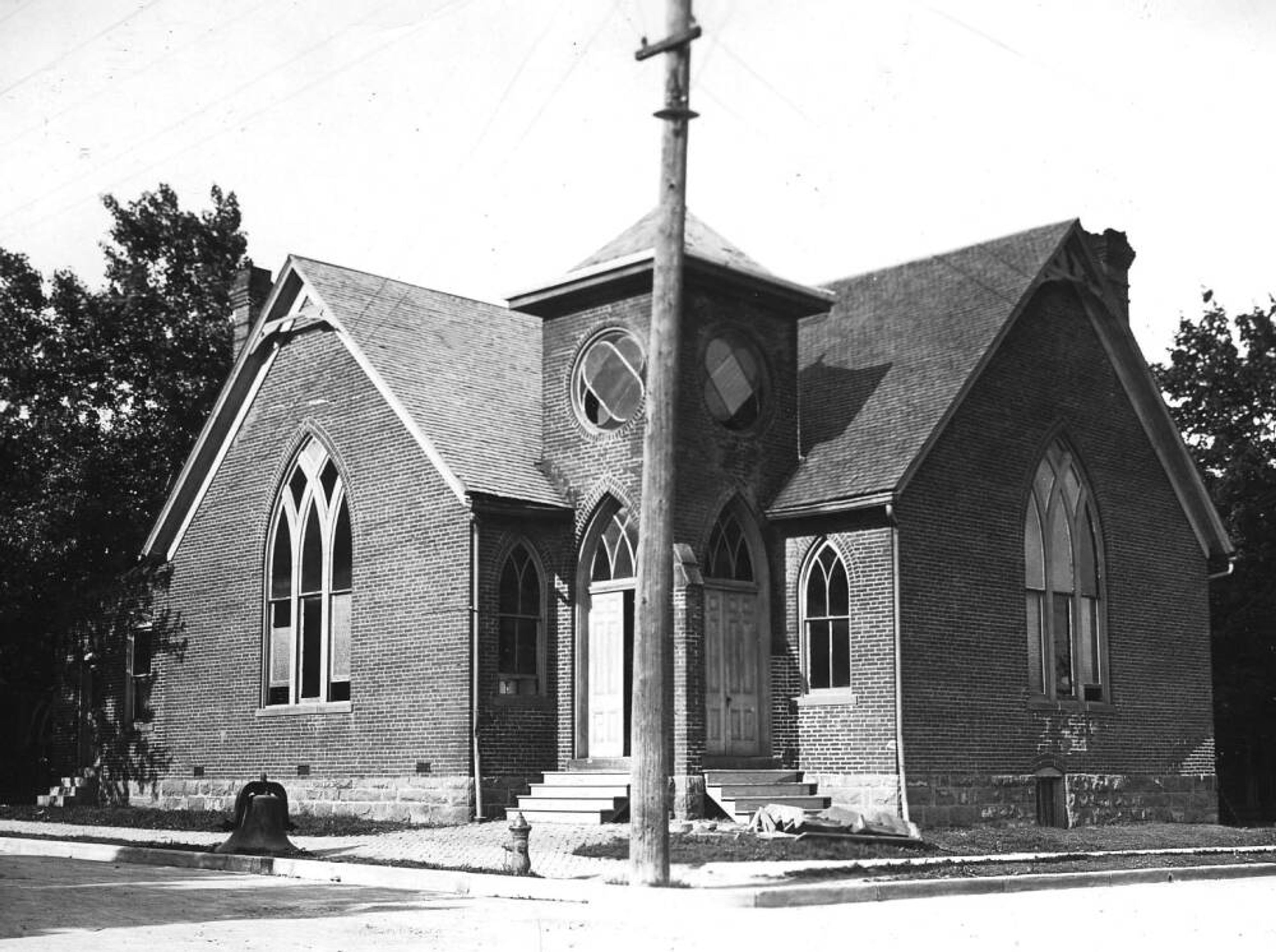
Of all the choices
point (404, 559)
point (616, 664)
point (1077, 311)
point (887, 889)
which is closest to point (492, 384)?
point (404, 559)

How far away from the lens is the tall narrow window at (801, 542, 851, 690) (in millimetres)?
22906

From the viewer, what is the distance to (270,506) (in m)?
26.9

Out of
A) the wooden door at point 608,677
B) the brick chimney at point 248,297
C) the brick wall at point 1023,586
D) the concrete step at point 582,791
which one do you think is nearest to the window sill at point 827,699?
the brick wall at point 1023,586

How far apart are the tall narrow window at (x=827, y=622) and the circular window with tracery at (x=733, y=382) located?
220cm

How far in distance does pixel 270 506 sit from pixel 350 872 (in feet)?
36.6

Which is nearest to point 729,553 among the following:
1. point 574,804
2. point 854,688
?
point 854,688

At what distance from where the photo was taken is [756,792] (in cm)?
2181

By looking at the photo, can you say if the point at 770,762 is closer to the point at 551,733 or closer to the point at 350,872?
the point at 551,733

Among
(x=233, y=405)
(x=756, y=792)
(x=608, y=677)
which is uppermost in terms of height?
(x=233, y=405)

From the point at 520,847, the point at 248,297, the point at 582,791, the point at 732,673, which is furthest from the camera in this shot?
the point at 248,297

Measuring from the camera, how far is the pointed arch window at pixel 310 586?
25281 mm

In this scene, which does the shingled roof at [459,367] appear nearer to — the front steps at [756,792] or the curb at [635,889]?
the front steps at [756,792]

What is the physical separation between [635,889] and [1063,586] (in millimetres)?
12302

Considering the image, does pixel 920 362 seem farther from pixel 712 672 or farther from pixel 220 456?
pixel 220 456
